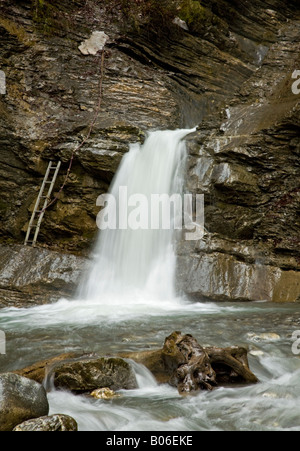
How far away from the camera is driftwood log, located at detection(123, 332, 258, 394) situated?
144 inches

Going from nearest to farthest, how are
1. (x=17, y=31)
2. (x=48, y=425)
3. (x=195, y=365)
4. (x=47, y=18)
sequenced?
(x=48, y=425) < (x=195, y=365) < (x=17, y=31) < (x=47, y=18)

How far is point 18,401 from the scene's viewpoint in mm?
2781

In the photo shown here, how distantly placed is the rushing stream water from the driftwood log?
0.11 metres

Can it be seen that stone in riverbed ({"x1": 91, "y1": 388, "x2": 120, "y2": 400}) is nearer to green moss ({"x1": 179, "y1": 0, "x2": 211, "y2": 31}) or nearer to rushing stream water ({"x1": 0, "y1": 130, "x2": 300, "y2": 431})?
rushing stream water ({"x1": 0, "y1": 130, "x2": 300, "y2": 431})

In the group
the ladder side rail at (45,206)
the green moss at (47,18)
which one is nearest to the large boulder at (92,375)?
the ladder side rail at (45,206)

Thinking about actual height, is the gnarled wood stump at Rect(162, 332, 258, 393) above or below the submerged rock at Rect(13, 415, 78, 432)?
above

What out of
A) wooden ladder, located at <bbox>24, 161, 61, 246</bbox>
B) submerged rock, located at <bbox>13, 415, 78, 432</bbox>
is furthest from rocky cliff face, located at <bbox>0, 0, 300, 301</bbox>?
submerged rock, located at <bbox>13, 415, 78, 432</bbox>

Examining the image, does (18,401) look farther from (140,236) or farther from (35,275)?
(140,236)

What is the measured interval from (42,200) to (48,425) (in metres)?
7.97

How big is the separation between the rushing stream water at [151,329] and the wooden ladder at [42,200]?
1.56 m

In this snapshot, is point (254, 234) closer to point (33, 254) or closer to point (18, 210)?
point (33, 254)

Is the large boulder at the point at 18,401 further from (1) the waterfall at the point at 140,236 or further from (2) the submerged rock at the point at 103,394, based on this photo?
(1) the waterfall at the point at 140,236

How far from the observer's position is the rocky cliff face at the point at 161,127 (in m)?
8.66

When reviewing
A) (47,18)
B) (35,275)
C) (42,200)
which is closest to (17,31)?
(47,18)
